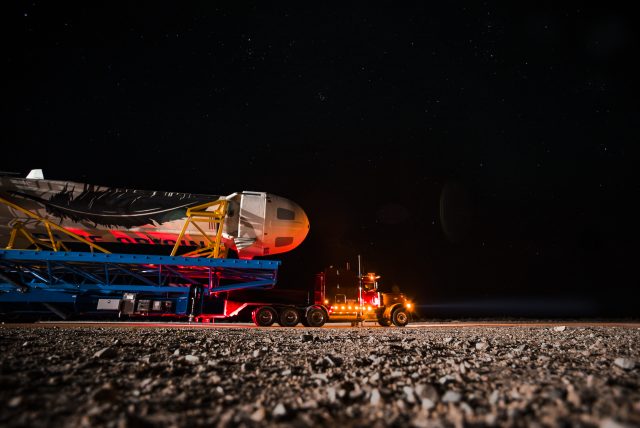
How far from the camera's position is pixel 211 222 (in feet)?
39.2

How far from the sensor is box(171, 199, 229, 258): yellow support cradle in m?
11.5

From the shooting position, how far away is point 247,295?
12.5m

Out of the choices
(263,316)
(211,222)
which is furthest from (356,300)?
(211,222)

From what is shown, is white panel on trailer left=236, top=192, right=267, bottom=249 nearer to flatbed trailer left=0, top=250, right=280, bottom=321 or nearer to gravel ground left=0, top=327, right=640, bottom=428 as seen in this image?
flatbed trailer left=0, top=250, right=280, bottom=321

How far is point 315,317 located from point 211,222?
19.1 ft

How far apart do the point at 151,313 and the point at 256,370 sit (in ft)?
28.1

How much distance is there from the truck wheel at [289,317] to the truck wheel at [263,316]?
0.37 m

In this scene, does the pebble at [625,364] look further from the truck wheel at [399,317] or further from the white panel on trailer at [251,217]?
the white panel on trailer at [251,217]

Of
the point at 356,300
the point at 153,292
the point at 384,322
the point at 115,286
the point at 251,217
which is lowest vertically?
the point at 384,322

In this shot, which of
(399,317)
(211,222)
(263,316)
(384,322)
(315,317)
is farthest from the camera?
(384,322)

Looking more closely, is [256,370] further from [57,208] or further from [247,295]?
[57,208]

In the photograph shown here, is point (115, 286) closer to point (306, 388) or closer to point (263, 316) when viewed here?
point (263, 316)

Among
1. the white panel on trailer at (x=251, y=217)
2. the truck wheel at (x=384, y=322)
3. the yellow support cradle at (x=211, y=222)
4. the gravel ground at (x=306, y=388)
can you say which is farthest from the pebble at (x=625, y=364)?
the yellow support cradle at (x=211, y=222)

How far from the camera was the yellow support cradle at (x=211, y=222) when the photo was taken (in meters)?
11.5
